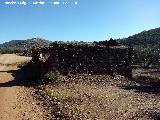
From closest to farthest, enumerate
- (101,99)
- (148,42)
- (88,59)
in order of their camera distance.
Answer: (101,99) < (88,59) < (148,42)

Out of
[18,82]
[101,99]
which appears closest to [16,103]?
[101,99]

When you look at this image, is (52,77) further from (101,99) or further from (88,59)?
(101,99)

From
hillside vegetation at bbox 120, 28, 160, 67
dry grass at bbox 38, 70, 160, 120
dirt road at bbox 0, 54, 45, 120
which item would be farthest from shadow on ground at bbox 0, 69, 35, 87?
hillside vegetation at bbox 120, 28, 160, 67

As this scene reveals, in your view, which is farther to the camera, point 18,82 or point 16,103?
point 18,82

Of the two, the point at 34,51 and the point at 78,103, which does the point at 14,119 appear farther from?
the point at 34,51

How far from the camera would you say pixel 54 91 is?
2600 cm

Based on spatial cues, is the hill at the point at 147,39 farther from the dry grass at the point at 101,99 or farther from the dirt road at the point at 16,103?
the dirt road at the point at 16,103

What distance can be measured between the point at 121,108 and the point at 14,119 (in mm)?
6086

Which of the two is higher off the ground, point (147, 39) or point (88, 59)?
point (147, 39)

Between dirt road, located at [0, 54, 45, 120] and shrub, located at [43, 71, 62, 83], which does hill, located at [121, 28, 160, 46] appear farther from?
dirt road, located at [0, 54, 45, 120]

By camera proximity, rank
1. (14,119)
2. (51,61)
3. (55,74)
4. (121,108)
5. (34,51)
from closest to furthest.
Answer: (14,119)
(121,108)
(55,74)
(51,61)
(34,51)

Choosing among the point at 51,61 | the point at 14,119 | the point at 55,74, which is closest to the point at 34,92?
the point at 55,74

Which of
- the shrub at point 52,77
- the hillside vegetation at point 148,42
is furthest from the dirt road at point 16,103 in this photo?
the hillside vegetation at point 148,42

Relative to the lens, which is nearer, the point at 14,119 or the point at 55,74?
the point at 14,119
